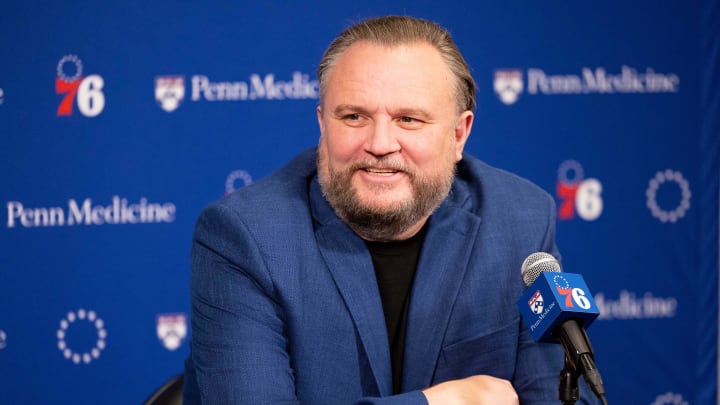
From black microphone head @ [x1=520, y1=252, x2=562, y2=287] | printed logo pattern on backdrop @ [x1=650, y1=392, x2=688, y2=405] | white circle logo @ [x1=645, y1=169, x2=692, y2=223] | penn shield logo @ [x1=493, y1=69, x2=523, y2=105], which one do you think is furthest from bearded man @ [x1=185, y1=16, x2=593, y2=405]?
printed logo pattern on backdrop @ [x1=650, y1=392, x2=688, y2=405]

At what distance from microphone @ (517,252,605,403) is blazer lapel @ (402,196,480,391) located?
2.07ft

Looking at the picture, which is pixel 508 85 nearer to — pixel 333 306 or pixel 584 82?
pixel 584 82

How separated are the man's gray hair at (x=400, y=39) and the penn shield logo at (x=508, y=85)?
1670 mm

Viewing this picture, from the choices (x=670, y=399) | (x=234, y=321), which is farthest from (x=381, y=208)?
(x=670, y=399)

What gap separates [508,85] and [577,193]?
0.66 metres

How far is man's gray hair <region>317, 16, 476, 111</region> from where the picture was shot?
270 centimetres

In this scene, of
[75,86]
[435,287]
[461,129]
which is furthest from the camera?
[75,86]

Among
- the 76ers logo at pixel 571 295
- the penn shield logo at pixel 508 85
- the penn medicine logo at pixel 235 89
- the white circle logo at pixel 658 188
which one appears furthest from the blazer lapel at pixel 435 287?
the white circle logo at pixel 658 188

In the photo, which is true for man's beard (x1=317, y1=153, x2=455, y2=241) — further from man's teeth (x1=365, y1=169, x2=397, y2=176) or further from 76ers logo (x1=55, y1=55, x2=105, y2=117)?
76ers logo (x1=55, y1=55, x2=105, y2=117)

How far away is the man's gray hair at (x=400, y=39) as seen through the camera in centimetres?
270

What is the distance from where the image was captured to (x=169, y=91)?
4203 mm

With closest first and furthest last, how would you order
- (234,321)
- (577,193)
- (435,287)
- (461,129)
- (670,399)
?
(234,321)
(435,287)
(461,129)
(577,193)
(670,399)

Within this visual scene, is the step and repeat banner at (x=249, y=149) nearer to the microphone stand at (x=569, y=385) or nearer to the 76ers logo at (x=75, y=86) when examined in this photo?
the 76ers logo at (x=75, y=86)

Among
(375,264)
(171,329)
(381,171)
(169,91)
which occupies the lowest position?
(171,329)
